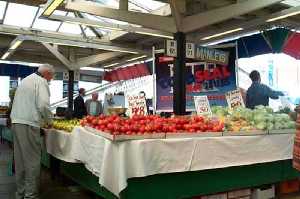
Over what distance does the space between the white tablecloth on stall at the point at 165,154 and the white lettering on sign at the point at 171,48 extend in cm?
288

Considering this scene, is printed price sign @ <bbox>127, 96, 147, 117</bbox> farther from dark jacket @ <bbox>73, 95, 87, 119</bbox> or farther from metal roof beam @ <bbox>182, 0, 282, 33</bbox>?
dark jacket @ <bbox>73, 95, 87, 119</bbox>

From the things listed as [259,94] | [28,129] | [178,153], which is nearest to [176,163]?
[178,153]

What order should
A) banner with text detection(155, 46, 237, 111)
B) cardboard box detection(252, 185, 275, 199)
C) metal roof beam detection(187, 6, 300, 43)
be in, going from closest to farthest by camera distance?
cardboard box detection(252, 185, 275, 199) < metal roof beam detection(187, 6, 300, 43) < banner with text detection(155, 46, 237, 111)

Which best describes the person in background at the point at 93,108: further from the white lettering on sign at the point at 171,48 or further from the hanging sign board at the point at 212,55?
the hanging sign board at the point at 212,55

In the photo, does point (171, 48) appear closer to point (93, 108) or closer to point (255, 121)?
point (255, 121)

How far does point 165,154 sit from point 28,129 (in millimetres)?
1884

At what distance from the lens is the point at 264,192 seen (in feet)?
14.9

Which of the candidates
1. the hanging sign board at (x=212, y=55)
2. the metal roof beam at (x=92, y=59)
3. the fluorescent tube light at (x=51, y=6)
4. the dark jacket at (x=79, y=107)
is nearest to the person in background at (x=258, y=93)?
the hanging sign board at (x=212, y=55)

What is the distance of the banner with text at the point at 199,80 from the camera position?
802 centimetres

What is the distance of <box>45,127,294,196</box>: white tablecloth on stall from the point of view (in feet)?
11.2

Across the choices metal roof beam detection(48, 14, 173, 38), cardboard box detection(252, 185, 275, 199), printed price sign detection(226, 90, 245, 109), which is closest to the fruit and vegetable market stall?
cardboard box detection(252, 185, 275, 199)

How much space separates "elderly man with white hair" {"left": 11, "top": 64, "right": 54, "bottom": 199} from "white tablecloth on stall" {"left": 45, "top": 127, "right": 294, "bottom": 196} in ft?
1.56

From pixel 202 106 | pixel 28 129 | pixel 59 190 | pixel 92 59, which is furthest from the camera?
pixel 92 59

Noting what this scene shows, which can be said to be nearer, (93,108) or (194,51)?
(194,51)
